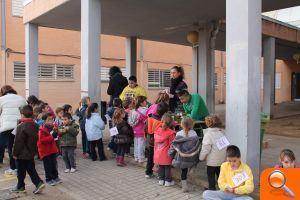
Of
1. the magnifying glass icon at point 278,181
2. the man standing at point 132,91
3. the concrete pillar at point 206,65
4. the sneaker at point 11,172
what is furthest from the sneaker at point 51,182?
the concrete pillar at point 206,65

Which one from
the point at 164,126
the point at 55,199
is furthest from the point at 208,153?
the point at 55,199

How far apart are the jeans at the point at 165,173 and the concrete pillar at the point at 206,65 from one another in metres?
6.06

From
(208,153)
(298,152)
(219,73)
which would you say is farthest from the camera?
(219,73)

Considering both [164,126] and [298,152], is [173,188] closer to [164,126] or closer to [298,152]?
[164,126]

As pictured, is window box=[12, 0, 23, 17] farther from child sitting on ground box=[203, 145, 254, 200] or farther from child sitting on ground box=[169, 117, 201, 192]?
child sitting on ground box=[203, 145, 254, 200]

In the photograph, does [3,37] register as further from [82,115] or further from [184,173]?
[184,173]

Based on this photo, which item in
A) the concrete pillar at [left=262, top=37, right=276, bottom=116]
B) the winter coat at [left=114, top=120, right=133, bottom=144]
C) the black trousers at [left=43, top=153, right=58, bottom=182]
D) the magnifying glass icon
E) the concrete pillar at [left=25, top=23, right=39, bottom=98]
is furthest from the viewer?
the concrete pillar at [left=262, top=37, right=276, bottom=116]

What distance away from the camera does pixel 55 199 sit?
565cm

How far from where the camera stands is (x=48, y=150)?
20.5 ft

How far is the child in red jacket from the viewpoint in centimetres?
615

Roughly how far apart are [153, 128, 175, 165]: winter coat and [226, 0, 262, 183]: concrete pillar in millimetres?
1012

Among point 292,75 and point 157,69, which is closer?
point 157,69

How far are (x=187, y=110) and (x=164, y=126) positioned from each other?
796mm

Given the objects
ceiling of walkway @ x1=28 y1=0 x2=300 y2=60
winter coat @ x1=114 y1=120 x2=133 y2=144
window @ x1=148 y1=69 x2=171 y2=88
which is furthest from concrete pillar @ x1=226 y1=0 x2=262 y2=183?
window @ x1=148 y1=69 x2=171 y2=88
